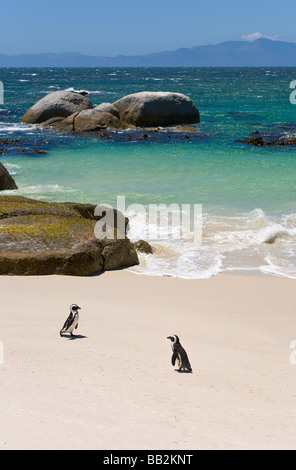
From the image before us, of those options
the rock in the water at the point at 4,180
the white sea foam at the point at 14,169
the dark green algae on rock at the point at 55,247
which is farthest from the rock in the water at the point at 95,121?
the dark green algae on rock at the point at 55,247

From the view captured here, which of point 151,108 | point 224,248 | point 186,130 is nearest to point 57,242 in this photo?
point 224,248

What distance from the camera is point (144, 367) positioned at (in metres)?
6.10

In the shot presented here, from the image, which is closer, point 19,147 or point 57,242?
point 57,242

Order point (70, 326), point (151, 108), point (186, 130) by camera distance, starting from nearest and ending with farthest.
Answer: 1. point (70, 326)
2. point (186, 130)
3. point (151, 108)

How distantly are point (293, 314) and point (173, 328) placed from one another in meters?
2.22

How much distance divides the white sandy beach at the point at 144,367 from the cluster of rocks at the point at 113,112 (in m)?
23.7

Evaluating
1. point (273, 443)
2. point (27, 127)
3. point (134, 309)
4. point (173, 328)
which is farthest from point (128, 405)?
point (27, 127)

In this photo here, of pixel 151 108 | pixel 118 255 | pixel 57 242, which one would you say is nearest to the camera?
pixel 57 242

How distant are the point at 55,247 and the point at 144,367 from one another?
14.8 ft

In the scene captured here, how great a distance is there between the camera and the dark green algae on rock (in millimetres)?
9898

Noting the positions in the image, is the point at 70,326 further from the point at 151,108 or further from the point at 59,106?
the point at 59,106

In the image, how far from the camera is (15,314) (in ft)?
25.0

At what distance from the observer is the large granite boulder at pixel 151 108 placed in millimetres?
33562

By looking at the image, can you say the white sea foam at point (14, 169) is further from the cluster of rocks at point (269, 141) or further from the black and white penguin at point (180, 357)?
the black and white penguin at point (180, 357)
